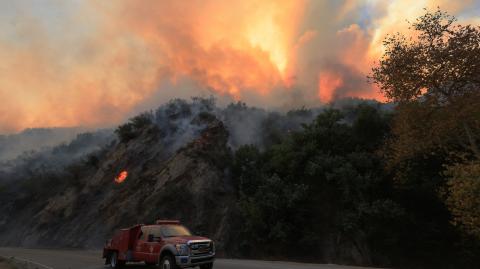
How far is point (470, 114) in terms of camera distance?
73.7ft

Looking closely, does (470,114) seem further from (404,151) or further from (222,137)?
(222,137)

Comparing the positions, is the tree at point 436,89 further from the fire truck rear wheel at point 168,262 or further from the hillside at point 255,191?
the fire truck rear wheel at point 168,262

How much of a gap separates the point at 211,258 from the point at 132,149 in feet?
124

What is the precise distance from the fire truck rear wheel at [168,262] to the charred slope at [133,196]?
71.5 feet

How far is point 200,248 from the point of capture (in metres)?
15.8

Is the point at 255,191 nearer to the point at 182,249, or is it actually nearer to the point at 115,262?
the point at 115,262

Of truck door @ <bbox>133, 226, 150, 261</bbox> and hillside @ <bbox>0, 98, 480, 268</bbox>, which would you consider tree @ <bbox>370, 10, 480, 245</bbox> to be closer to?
hillside @ <bbox>0, 98, 480, 268</bbox>

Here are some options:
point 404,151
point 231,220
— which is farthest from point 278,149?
point 404,151

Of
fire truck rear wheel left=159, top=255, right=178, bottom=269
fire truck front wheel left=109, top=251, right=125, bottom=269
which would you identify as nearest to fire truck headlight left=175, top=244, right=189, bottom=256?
fire truck rear wheel left=159, top=255, right=178, bottom=269

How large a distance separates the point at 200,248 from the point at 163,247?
1438mm

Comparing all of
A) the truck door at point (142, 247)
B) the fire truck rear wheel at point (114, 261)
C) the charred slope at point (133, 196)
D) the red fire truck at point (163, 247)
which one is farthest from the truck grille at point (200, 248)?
the charred slope at point (133, 196)

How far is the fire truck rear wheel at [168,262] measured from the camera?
50.0 ft

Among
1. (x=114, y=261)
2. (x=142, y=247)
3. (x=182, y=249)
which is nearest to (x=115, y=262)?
(x=114, y=261)

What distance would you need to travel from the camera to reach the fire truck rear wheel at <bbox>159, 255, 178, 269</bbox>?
50.0 feet
